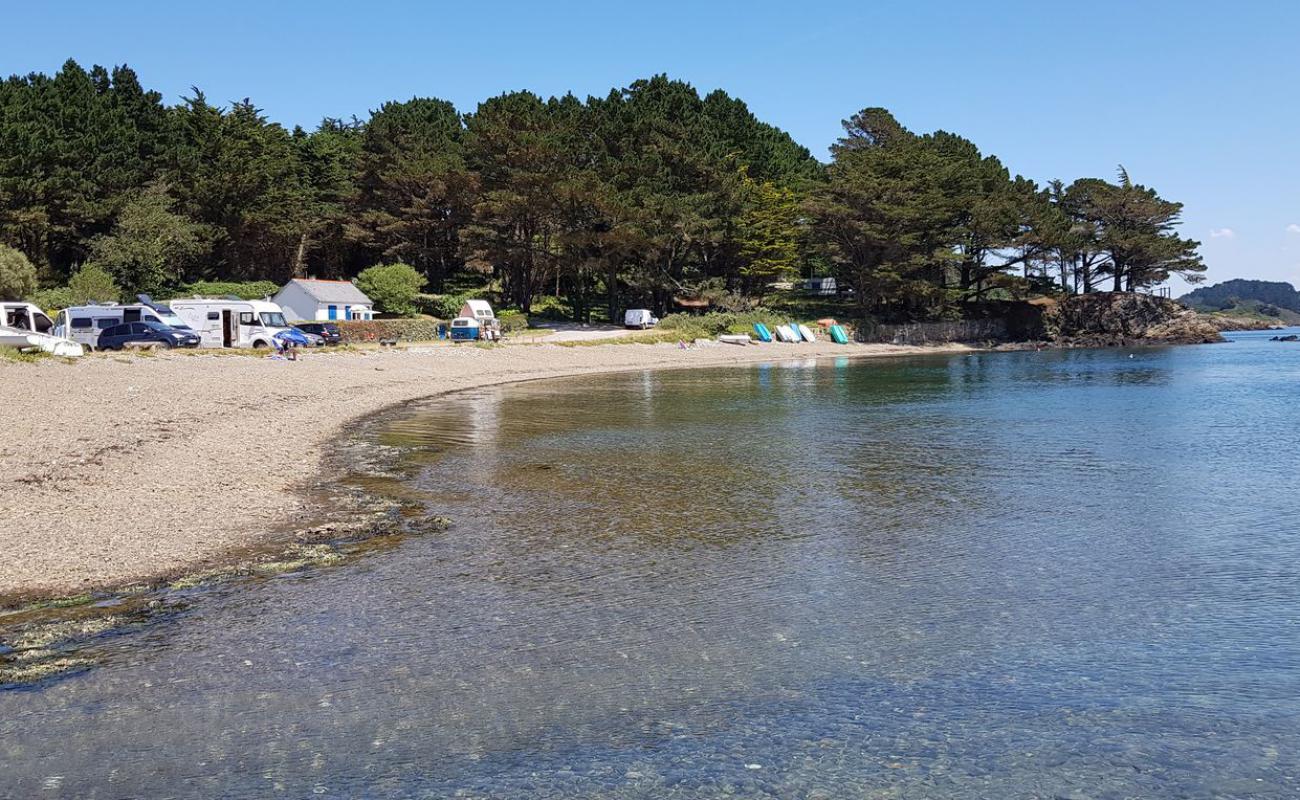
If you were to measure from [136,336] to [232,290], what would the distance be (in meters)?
36.8

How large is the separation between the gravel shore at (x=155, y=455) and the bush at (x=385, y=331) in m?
17.5

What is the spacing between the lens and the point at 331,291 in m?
76.6

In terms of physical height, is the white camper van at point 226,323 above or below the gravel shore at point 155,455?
above

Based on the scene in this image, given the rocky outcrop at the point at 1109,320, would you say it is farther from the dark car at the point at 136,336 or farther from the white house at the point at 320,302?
the dark car at the point at 136,336

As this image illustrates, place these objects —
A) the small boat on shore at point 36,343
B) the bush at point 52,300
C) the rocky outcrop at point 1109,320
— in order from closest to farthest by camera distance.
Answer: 1. the small boat on shore at point 36,343
2. the bush at point 52,300
3. the rocky outcrop at point 1109,320

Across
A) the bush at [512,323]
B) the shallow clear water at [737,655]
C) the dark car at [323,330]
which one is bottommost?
the shallow clear water at [737,655]

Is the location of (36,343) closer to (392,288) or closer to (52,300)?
(52,300)

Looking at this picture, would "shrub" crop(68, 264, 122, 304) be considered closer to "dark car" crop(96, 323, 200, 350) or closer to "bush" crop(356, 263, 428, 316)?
"bush" crop(356, 263, 428, 316)

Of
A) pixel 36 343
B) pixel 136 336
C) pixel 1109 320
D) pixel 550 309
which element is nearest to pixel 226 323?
pixel 136 336

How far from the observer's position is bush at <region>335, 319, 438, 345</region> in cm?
6094

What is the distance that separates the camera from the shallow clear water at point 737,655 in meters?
7.39

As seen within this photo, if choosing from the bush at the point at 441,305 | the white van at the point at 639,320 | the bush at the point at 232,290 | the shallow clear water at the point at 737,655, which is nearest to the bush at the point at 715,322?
the white van at the point at 639,320

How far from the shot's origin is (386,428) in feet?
96.1

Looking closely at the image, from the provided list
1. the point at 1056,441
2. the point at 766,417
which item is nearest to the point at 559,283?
the point at 766,417
